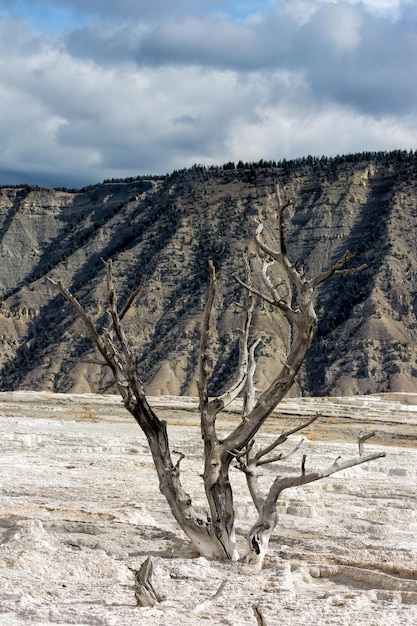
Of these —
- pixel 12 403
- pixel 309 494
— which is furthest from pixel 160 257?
pixel 309 494

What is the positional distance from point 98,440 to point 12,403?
2144cm

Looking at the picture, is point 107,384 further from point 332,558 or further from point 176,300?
point 332,558

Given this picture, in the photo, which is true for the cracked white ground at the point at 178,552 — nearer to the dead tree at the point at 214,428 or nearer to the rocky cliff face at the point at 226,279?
the dead tree at the point at 214,428

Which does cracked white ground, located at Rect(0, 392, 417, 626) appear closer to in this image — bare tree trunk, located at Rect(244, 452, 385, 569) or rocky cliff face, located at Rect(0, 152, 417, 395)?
bare tree trunk, located at Rect(244, 452, 385, 569)

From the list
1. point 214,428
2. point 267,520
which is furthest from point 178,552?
point 214,428

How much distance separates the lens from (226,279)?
9231 cm

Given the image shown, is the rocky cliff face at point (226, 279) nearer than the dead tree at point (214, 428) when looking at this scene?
No

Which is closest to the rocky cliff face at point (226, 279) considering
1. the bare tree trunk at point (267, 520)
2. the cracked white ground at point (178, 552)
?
the cracked white ground at point (178, 552)

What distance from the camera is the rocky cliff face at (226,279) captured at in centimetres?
7994

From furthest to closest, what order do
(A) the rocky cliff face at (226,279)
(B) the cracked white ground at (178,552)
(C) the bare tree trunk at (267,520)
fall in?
(A) the rocky cliff face at (226,279)
(C) the bare tree trunk at (267,520)
(B) the cracked white ground at (178,552)

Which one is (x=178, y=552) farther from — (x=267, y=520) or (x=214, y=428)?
(x=214, y=428)

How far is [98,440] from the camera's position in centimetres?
2489

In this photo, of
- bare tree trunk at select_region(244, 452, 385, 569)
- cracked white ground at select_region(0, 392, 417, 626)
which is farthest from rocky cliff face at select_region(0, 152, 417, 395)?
bare tree trunk at select_region(244, 452, 385, 569)

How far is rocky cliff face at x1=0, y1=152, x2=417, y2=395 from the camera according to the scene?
79.9 meters
